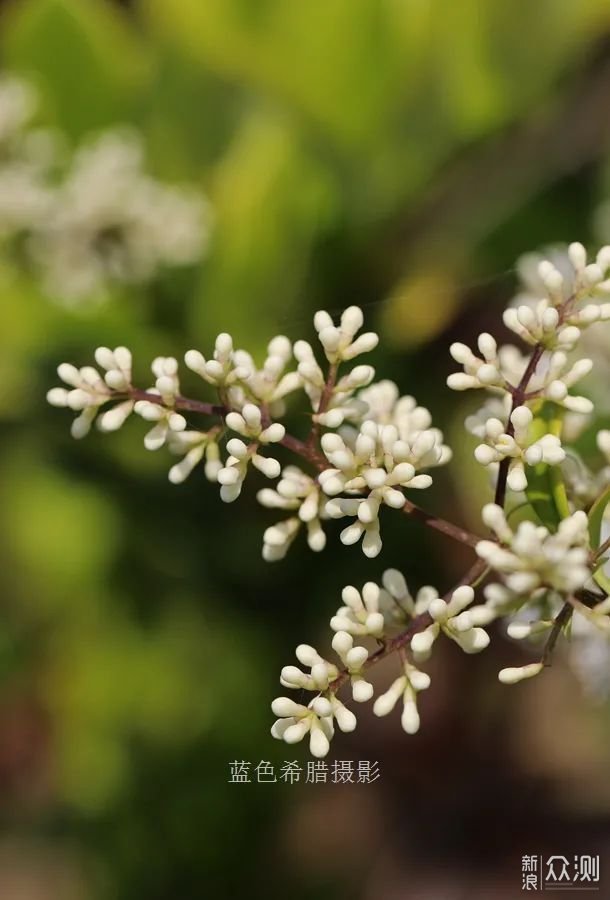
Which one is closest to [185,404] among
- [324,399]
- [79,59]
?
[324,399]

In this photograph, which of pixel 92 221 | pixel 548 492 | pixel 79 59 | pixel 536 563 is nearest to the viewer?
pixel 536 563

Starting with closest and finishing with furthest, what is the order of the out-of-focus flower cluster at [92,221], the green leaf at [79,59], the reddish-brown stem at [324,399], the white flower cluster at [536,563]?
the white flower cluster at [536,563]
the reddish-brown stem at [324,399]
the out-of-focus flower cluster at [92,221]
the green leaf at [79,59]

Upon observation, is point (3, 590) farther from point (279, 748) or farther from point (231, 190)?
point (231, 190)

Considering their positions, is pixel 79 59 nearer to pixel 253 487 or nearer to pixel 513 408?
pixel 253 487

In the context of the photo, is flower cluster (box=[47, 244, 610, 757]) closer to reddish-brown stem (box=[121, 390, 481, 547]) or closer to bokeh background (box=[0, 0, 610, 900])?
reddish-brown stem (box=[121, 390, 481, 547])

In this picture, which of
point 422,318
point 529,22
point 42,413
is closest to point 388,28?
point 529,22

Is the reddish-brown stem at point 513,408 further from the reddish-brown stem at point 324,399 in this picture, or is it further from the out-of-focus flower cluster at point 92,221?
→ the out-of-focus flower cluster at point 92,221

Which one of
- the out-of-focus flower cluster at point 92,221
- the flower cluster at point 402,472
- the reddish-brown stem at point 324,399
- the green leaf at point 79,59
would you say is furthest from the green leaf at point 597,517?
the green leaf at point 79,59
